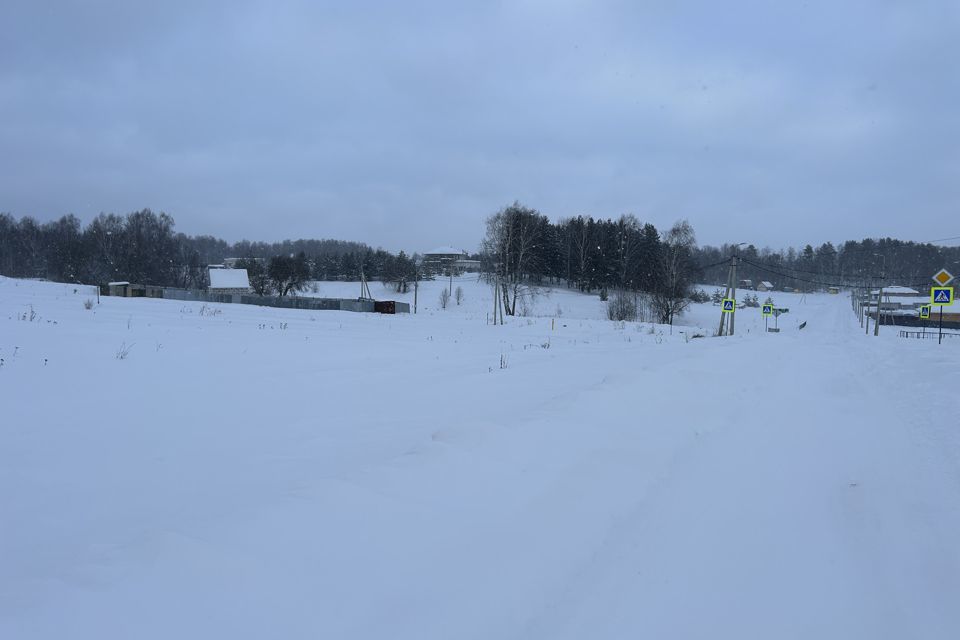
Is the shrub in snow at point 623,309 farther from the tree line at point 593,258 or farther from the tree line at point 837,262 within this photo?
the tree line at point 837,262

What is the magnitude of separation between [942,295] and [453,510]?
27.0 metres

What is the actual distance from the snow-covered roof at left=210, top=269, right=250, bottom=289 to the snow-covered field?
208 ft

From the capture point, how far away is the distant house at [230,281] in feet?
223

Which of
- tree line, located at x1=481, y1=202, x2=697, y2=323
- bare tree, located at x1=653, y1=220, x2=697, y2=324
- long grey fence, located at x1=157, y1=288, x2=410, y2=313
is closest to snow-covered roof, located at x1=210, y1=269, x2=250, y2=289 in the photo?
long grey fence, located at x1=157, y1=288, x2=410, y2=313

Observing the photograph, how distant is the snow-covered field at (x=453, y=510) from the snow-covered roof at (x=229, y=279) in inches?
2493

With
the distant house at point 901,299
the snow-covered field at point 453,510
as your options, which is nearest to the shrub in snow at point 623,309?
the snow-covered field at point 453,510

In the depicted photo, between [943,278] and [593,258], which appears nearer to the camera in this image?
[943,278]

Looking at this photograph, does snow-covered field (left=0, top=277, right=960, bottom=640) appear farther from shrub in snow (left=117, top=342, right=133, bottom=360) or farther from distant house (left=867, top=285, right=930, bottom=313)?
distant house (left=867, top=285, right=930, bottom=313)

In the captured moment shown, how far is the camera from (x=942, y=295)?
22.3 meters

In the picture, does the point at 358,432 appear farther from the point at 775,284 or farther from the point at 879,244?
the point at 879,244

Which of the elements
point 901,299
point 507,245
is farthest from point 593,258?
point 901,299

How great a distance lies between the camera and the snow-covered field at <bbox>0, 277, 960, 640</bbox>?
3.16 m

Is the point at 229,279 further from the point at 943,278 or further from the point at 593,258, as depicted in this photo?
the point at 943,278

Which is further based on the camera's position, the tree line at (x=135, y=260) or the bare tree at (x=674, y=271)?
the tree line at (x=135, y=260)
